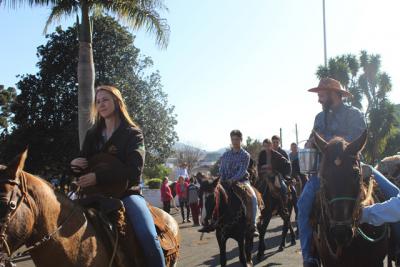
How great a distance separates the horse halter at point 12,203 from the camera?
2.72 metres

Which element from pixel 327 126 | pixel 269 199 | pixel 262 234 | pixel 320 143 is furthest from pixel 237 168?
pixel 320 143

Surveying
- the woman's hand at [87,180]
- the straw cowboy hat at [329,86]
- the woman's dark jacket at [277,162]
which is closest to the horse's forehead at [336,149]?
the straw cowboy hat at [329,86]

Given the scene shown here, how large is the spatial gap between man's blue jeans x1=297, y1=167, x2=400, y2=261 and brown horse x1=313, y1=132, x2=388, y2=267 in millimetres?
134

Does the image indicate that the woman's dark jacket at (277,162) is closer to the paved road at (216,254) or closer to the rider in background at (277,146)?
the rider in background at (277,146)

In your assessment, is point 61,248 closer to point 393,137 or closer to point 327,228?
point 327,228

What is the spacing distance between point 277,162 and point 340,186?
8.21 metres

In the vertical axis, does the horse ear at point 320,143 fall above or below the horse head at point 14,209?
above

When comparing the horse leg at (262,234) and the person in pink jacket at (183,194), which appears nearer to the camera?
the horse leg at (262,234)

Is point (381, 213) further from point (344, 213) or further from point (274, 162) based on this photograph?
point (274, 162)

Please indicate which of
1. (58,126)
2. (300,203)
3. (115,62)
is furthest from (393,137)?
(300,203)

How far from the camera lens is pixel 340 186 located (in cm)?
380

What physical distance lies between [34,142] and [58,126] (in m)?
1.40

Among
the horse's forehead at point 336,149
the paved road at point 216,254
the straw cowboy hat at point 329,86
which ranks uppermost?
the straw cowboy hat at point 329,86

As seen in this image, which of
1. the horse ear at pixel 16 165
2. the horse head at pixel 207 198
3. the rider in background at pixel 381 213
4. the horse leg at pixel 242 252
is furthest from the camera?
the horse leg at pixel 242 252
